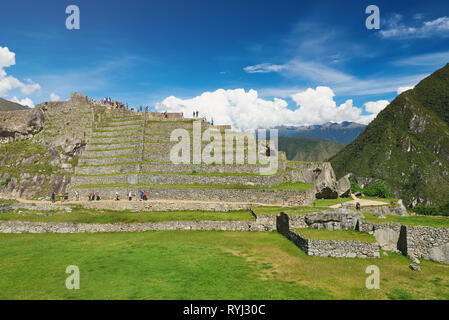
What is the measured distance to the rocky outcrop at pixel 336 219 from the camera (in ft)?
64.6

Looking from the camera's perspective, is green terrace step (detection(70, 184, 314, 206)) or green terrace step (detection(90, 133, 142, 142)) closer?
green terrace step (detection(70, 184, 314, 206))

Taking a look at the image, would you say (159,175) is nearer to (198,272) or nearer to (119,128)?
(119,128)

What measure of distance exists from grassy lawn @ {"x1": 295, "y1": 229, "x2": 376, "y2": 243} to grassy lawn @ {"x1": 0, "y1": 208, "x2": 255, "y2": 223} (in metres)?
6.99

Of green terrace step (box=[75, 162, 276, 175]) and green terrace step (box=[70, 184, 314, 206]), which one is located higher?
green terrace step (box=[75, 162, 276, 175])

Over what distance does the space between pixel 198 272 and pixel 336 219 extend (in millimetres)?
11291

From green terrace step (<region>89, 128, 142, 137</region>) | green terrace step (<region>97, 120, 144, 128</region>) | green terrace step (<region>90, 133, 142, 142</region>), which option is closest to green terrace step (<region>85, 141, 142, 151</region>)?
green terrace step (<region>90, 133, 142, 142</region>)

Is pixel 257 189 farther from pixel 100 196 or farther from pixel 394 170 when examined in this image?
pixel 394 170

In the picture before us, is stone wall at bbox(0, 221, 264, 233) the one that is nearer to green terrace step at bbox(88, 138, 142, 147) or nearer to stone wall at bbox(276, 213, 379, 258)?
stone wall at bbox(276, 213, 379, 258)

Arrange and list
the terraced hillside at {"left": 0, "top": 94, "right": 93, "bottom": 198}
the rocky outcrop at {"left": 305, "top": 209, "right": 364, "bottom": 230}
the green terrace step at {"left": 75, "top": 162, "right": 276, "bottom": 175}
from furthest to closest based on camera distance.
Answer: the terraced hillside at {"left": 0, "top": 94, "right": 93, "bottom": 198}, the green terrace step at {"left": 75, "top": 162, "right": 276, "bottom": 175}, the rocky outcrop at {"left": 305, "top": 209, "right": 364, "bottom": 230}

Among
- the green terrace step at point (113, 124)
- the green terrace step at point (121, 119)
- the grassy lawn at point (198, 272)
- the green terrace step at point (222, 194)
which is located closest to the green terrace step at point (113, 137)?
the green terrace step at point (113, 124)

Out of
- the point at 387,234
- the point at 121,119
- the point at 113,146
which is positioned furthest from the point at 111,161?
the point at 387,234

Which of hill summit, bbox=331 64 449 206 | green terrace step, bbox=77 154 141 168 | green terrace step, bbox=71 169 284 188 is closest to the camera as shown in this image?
green terrace step, bbox=71 169 284 188

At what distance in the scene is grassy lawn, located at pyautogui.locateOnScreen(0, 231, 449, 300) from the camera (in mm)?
11789
